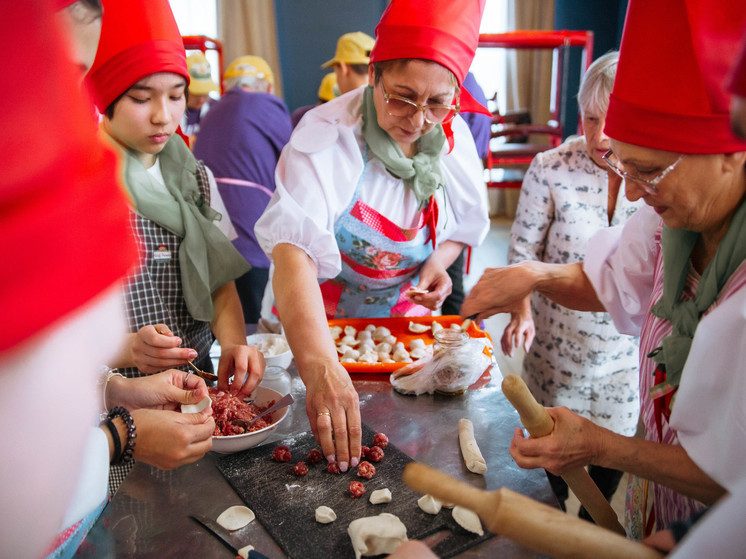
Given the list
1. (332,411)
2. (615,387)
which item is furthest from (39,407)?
(615,387)

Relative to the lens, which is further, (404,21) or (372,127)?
(372,127)

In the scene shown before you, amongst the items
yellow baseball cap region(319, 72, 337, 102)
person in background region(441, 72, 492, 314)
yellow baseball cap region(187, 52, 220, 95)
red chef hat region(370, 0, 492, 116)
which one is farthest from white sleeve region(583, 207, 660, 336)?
yellow baseball cap region(187, 52, 220, 95)

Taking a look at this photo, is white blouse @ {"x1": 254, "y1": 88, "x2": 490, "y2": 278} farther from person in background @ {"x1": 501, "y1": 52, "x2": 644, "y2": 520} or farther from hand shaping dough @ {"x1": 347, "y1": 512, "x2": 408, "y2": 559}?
hand shaping dough @ {"x1": 347, "y1": 512, "x2": 408, "y2": 559}

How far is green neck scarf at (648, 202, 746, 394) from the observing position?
3.62 ft

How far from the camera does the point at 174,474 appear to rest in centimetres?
133

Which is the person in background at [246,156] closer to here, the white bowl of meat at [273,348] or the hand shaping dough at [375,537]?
the white bowl of meat at [273,348]

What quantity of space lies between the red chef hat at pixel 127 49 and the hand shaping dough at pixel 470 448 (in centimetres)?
136

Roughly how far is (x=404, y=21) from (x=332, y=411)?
1200 millimetres

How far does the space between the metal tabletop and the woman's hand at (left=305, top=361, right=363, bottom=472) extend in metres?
0.18

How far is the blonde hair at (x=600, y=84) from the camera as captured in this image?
7.18ft

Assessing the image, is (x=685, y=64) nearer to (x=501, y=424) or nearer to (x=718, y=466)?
(x=718, y=466)

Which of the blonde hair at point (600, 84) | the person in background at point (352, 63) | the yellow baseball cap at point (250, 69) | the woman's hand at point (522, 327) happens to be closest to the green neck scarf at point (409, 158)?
the woman's hand at point (522, 327)

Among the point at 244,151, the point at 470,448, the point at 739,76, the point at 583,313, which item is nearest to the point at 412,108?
the point at 470,448

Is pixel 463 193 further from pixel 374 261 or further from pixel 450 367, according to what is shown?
pixel 450 367
